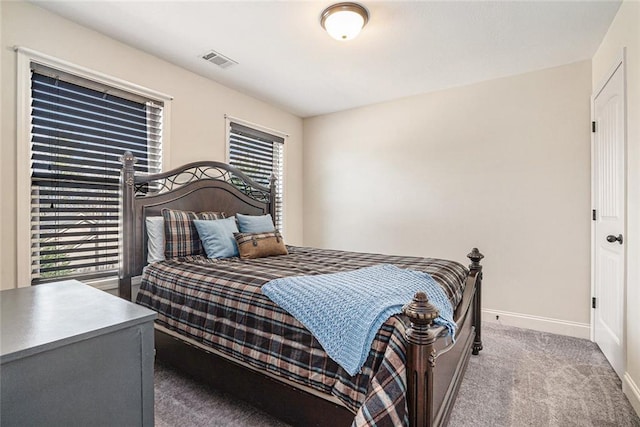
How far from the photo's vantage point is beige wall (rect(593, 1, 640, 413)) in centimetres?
187

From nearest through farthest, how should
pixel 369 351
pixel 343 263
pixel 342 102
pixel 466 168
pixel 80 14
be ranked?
pixel 369 351, pixel 80 14, pixel 343 263, pixel 466 168, pixel 342 102

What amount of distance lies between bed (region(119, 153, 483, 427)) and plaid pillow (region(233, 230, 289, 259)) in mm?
99

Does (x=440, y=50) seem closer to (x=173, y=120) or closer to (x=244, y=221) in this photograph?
(x=244, y=221)

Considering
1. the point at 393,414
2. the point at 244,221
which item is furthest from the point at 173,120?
the point at 393,414

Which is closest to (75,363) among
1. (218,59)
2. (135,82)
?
(135,82)

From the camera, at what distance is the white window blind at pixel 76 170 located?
224cm

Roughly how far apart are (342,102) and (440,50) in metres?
1.54

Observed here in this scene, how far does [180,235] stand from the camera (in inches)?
104

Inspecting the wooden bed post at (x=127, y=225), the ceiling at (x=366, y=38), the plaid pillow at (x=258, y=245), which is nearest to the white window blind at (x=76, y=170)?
the wooden bed post at (x=127, y=225)

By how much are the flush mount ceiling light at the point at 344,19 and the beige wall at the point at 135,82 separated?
5.39 feet

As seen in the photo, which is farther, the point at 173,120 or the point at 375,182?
the point at 375,182

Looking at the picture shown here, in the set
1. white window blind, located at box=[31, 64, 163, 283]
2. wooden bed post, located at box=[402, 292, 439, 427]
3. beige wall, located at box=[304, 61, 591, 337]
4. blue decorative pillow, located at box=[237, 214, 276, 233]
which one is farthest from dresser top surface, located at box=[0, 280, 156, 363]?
beige wall, located at box=[304, 61, 591, 337]

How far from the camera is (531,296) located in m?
3.17

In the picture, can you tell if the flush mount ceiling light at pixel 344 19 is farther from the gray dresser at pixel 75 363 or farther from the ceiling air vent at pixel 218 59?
the gray dresser at pixel 75 363
